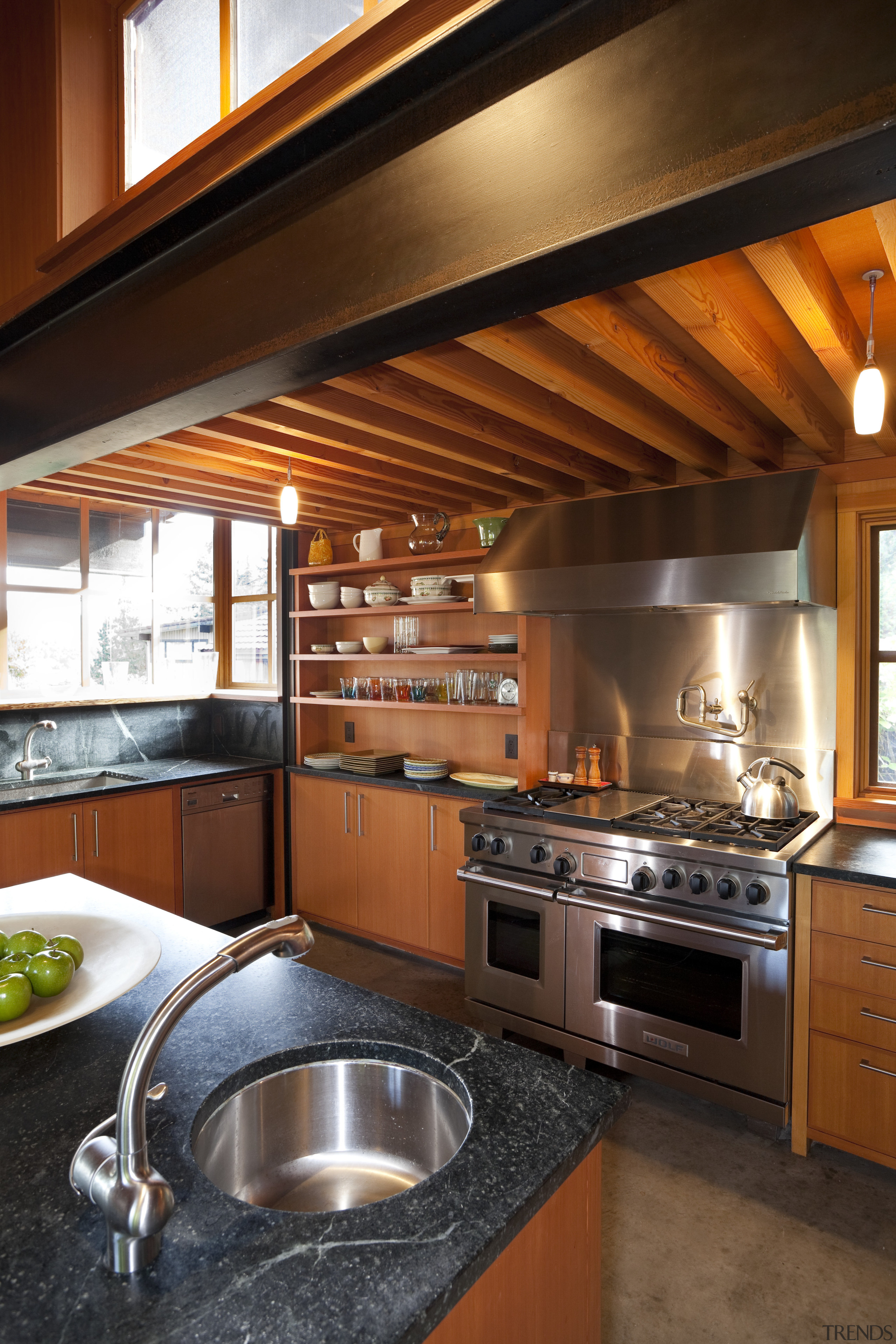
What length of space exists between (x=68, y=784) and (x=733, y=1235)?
3528 mm

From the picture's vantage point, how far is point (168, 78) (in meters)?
1.41

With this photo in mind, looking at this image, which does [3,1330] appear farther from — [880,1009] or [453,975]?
[453,975]

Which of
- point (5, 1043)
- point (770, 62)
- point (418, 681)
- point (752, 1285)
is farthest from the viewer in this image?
point (418, 681)

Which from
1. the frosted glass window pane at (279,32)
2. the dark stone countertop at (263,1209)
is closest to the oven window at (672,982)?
the dark stone countertop at (263,1209)

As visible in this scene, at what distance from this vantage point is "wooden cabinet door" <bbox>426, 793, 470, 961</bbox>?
373cm

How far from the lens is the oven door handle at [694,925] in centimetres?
244

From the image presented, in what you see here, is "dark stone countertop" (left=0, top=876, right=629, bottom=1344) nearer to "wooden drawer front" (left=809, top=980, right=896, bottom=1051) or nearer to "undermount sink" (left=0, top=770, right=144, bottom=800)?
"wooden drawer front" (left=809, top=980, right=896, bottom=1051)

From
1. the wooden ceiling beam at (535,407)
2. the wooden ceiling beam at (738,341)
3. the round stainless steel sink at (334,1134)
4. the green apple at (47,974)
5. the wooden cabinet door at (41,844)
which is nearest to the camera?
the round stainless steel sink at (334,1134)

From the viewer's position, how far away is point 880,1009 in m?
2.30

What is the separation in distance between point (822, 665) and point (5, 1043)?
9.66 feet

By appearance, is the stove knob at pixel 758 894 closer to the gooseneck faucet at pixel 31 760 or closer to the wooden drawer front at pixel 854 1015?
the wooden drawer front at pixel 854 1015

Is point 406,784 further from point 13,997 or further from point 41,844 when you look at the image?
point 13,997

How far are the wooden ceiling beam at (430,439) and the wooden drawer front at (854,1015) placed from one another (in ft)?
7.07

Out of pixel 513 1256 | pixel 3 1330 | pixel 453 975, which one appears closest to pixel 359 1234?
pixel 513 1256
